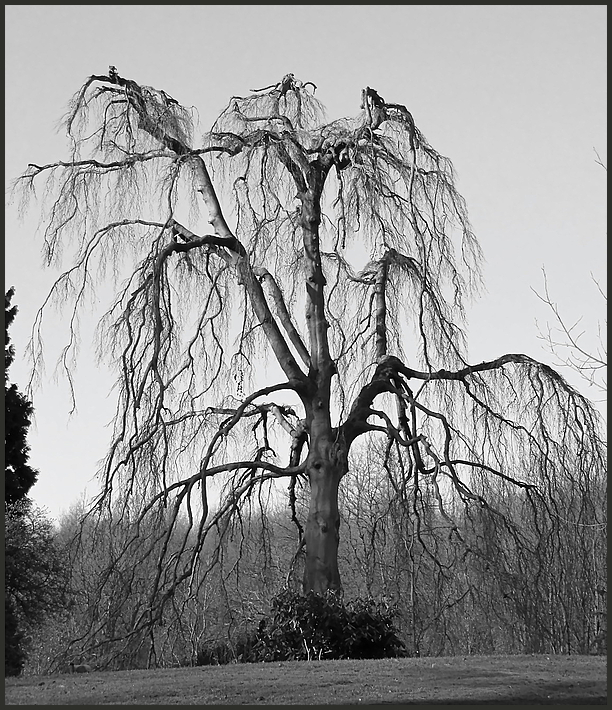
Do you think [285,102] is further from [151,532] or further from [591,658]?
[591,658]

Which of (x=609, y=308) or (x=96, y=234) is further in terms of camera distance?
(x=96, y=234)

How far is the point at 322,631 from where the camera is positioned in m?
9.29

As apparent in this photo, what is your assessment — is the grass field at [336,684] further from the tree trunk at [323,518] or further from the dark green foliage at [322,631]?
the tree trunk at [323,518]

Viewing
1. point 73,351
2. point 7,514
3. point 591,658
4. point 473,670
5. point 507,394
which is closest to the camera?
point 473,670

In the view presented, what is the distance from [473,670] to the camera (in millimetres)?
7492

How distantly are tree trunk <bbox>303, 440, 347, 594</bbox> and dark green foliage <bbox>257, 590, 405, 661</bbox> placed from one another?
Result: 83 centimetres

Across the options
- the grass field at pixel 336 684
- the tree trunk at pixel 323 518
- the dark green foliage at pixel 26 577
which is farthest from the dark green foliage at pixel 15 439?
the grass field at pixel 336 684

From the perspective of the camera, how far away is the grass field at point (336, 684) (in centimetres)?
647

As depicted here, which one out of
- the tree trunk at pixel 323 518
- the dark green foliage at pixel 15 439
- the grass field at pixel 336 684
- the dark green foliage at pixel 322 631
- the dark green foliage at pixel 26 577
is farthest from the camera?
the dark green foliage at pixel 15 439

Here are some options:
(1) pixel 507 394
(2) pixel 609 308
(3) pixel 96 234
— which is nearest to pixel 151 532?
(3) pixel 96 234

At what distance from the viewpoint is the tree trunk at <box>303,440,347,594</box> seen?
34.7ft

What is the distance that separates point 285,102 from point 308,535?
18.3ft

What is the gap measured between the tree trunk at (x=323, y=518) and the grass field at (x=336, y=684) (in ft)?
8.14

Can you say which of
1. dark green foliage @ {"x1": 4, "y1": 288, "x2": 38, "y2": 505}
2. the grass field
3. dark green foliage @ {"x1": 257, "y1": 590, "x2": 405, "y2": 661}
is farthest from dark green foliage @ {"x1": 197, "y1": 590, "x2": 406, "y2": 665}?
dark green foliage @ {"x1": 4, "y1": 288, "x2": 38, "y2": 505}
